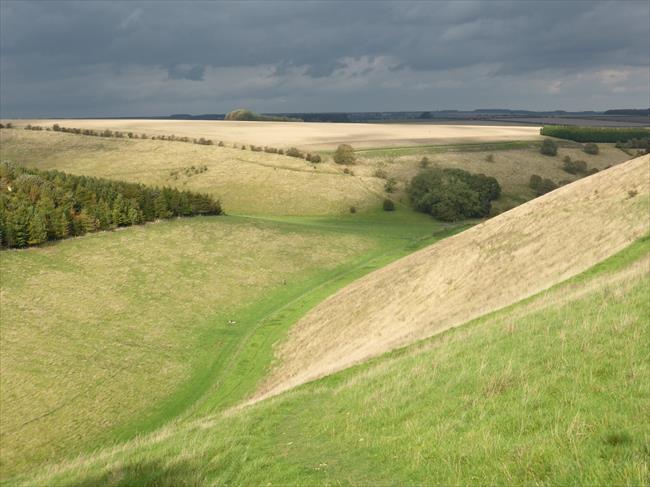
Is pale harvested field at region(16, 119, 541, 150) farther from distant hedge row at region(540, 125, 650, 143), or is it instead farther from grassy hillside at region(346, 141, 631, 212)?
grassy hillside at region(346, 141, 631, 212)

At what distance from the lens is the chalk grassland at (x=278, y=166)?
105875 mm

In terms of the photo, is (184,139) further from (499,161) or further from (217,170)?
(499,161)

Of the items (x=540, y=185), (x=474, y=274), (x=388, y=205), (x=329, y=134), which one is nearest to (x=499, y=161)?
(x=540, y=185)

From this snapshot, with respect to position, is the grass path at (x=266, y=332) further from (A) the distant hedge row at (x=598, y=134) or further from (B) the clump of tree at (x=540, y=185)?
(A) the distant hedge row at (x=598, y=134)

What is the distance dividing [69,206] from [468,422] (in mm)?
52409

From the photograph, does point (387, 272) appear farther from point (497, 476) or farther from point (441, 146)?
point (441, 146)

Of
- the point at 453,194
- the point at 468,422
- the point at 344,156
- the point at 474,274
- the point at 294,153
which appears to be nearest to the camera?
the point at 468,422

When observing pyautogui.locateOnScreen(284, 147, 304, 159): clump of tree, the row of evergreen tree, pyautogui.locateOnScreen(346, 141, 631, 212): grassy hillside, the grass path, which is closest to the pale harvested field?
pyautogui.locateOnScreen(346, 141, 631, 212): grassy hillside

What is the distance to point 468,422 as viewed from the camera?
1189 centimetres

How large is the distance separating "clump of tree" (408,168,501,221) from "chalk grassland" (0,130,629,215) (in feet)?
12.0

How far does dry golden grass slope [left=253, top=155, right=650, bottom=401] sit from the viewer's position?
2862cm

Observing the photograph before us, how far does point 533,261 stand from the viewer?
3288cm

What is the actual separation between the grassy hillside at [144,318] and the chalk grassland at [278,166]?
35942mm

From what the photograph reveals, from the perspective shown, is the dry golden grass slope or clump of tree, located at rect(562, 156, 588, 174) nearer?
the dry golden grass slope
